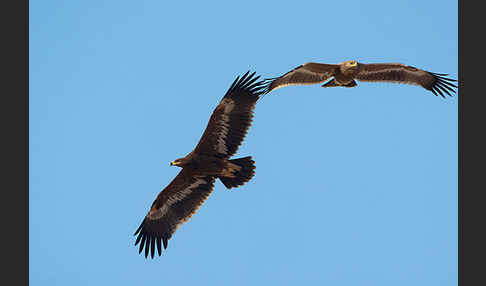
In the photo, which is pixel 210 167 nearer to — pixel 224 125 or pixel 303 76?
pixel 224 125

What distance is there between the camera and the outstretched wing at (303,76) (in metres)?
12.2

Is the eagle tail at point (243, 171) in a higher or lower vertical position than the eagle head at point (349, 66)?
lower

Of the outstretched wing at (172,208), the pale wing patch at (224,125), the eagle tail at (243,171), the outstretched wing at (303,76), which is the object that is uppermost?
the outstretched wing at (303,76)

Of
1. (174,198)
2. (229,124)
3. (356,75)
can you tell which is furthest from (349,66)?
(174,198)

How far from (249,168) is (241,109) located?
1.17 meters

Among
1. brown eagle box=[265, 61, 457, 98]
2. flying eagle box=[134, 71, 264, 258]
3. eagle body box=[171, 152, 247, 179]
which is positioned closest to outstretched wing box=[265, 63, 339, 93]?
brown eagle box=[265, 61, 457, 98]

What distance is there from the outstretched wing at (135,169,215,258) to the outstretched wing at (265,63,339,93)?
2537 millimetres

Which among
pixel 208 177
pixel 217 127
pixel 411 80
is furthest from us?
pixel 411 80

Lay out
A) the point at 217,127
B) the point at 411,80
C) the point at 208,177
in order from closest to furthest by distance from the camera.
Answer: the point at 217,127 < the point at 208,177 < the point at 411,80

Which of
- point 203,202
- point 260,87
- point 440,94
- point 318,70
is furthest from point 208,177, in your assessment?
point 440,94

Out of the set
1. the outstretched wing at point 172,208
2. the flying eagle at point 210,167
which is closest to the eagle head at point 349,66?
the flying eagle at point 210,167

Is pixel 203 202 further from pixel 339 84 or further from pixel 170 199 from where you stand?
pixel 339 84

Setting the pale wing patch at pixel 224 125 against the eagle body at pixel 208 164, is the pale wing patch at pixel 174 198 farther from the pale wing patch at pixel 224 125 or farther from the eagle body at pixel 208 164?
the pale wing patch at pixel 224 125

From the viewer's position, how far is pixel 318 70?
12234 mm
